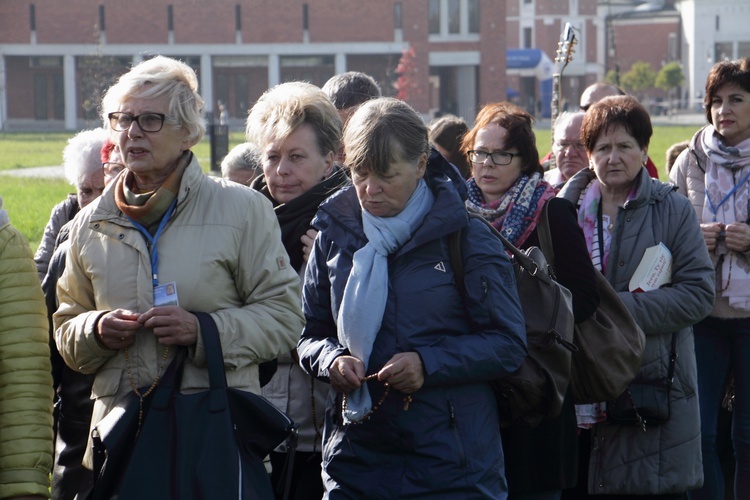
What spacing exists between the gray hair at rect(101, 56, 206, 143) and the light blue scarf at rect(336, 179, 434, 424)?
69 cm

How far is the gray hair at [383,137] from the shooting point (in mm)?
3451

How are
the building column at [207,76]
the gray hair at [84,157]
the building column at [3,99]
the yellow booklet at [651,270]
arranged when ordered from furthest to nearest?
the building column at [207,76] < the building column at [3,99] < the gray hair at [84,157] < the yellow booklet at [651,270]

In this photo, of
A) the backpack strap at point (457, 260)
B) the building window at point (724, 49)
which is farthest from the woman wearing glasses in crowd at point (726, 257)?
the building window at point (724, 49)

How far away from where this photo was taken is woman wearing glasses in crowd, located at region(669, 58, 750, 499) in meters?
5.41

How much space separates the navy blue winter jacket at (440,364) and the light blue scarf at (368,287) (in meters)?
0.05

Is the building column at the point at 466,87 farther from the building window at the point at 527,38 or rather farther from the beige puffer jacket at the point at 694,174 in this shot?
the beige puffer jacket at the point at 694,174

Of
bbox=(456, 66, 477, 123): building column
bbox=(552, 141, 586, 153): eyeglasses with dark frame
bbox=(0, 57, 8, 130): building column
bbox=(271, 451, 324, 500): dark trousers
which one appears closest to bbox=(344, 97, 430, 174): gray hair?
bbox=(271, 451, 324, 500): dark trousers

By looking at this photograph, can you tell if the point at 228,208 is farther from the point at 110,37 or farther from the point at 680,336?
Result: the point at 110,37

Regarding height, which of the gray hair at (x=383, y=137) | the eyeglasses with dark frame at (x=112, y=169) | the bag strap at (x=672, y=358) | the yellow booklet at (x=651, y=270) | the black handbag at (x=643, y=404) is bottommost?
the black handbag at (x=643, y=404)

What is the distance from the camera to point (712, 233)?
5.51m

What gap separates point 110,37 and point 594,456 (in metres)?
69.7

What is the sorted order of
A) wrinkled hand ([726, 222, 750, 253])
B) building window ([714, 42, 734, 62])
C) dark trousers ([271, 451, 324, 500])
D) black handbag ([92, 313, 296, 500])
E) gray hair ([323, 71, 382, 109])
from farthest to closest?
building window ([714, 42, 734, 62])
wrinkled hand ([726, 222, 750, 253])
gray hair ([323, 71, 382, 109])
dark trousers ([271, 451, 324, 500])
black handbag ([92, 313, 296, 500])

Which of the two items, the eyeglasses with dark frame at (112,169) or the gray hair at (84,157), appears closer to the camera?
the eyeglasses with dark frame at (112,169)

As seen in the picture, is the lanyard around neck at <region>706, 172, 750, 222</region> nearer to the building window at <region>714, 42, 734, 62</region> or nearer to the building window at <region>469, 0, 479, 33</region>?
the building window at <region>469, 0, 479, 33</region>
